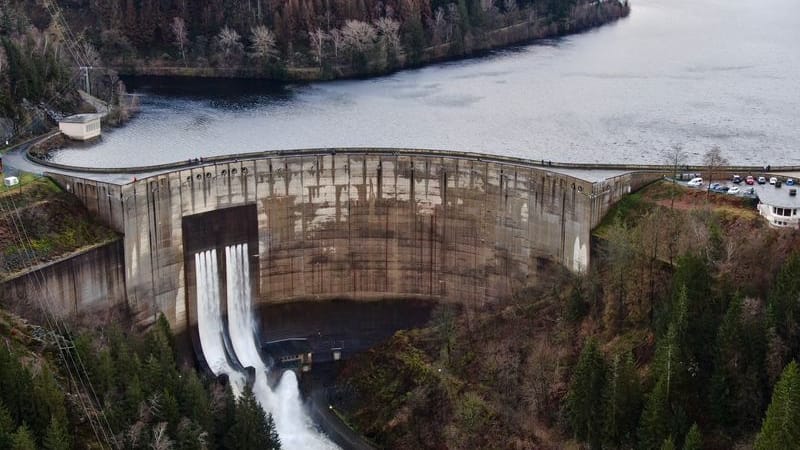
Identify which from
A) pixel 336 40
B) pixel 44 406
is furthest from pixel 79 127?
pixel 336 40

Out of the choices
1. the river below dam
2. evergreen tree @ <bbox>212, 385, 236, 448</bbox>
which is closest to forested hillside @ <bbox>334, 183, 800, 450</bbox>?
evergreen tree @ <bbox>212, 385, 236, 448</bbox>

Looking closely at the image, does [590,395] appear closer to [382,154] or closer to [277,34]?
[382,154]

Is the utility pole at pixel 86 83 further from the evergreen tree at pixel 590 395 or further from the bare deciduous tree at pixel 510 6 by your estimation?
the bare deciduous tree at pixel 510 6

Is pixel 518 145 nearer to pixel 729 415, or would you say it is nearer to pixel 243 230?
pixel 243 230

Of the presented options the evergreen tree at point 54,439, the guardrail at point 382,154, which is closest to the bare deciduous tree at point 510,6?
the guardrail at point 382,154

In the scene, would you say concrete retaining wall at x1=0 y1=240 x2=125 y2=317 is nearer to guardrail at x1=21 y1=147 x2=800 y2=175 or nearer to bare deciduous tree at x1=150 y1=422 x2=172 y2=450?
guardrail at x1=21 y1=147 x2=800 y2=175

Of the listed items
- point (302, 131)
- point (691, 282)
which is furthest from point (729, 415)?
point (302, 131)
